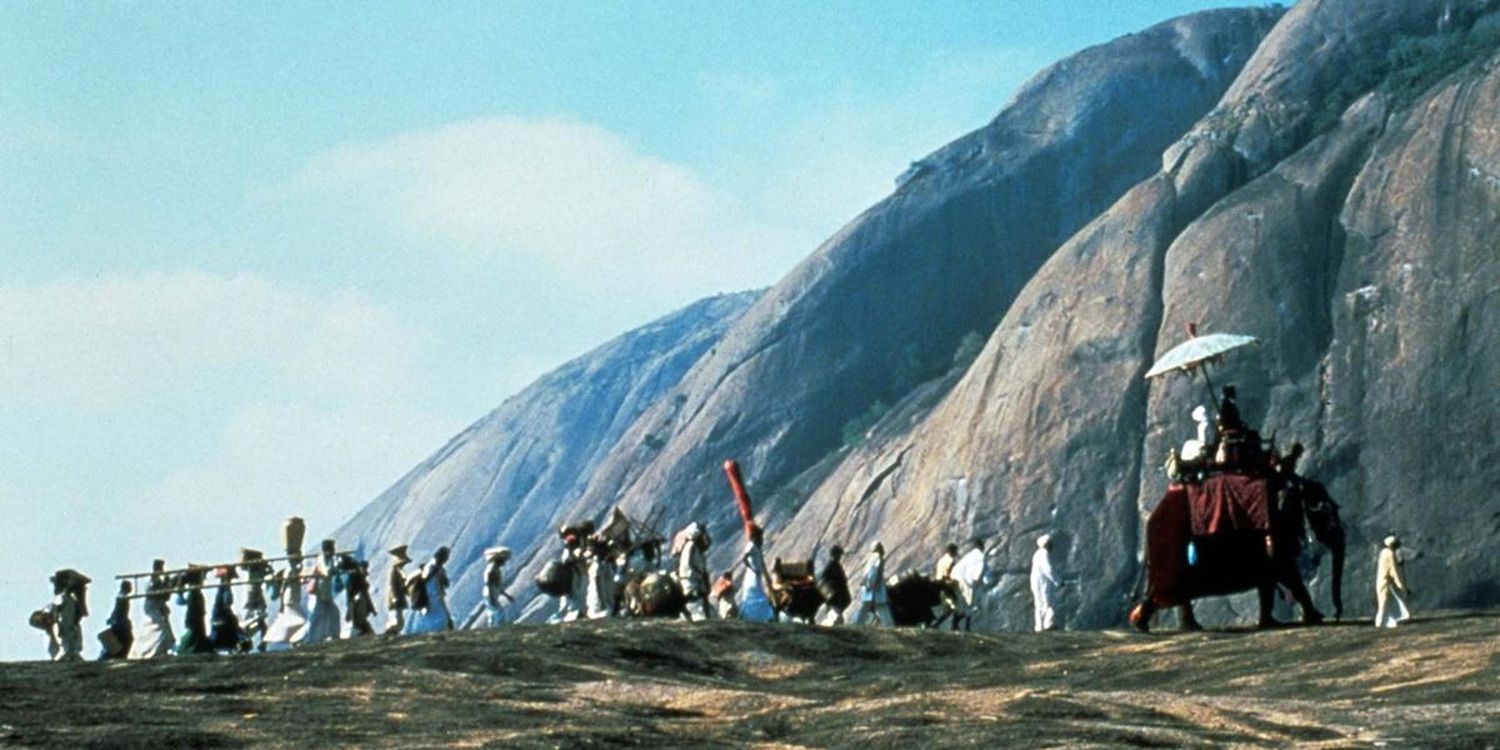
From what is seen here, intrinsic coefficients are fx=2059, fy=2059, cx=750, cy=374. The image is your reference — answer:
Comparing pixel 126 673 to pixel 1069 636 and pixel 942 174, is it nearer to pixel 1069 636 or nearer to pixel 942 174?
pixel 1069 636

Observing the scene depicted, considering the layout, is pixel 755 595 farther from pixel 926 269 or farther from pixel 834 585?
pixel 926 269

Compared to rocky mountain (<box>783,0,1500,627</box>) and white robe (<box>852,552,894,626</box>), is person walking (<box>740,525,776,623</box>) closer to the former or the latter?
white robe (<box>852,552,894,626</box>)

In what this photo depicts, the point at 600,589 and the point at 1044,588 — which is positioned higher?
the point at 600,589

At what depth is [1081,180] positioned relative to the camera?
91.5 metres

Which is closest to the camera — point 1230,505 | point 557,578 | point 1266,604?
point 1266,604

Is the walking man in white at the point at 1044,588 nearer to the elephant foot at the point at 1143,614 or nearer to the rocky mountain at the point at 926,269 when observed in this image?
the elephant foot at the point at 1143,614

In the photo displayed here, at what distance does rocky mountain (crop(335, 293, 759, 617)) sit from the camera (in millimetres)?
128500

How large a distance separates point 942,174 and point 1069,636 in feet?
230

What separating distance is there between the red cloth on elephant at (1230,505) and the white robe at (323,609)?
39.4 feet

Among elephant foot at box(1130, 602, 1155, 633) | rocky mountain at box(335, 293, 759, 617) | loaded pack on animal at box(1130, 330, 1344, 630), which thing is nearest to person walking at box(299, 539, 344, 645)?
elephant foot at box(1130, 602, 1155, 633)

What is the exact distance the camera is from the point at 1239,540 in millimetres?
23891

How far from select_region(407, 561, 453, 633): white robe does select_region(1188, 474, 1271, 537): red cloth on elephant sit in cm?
1142

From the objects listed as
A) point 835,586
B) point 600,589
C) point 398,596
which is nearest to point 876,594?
point 835,586

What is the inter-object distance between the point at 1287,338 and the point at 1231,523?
37.9 metres
